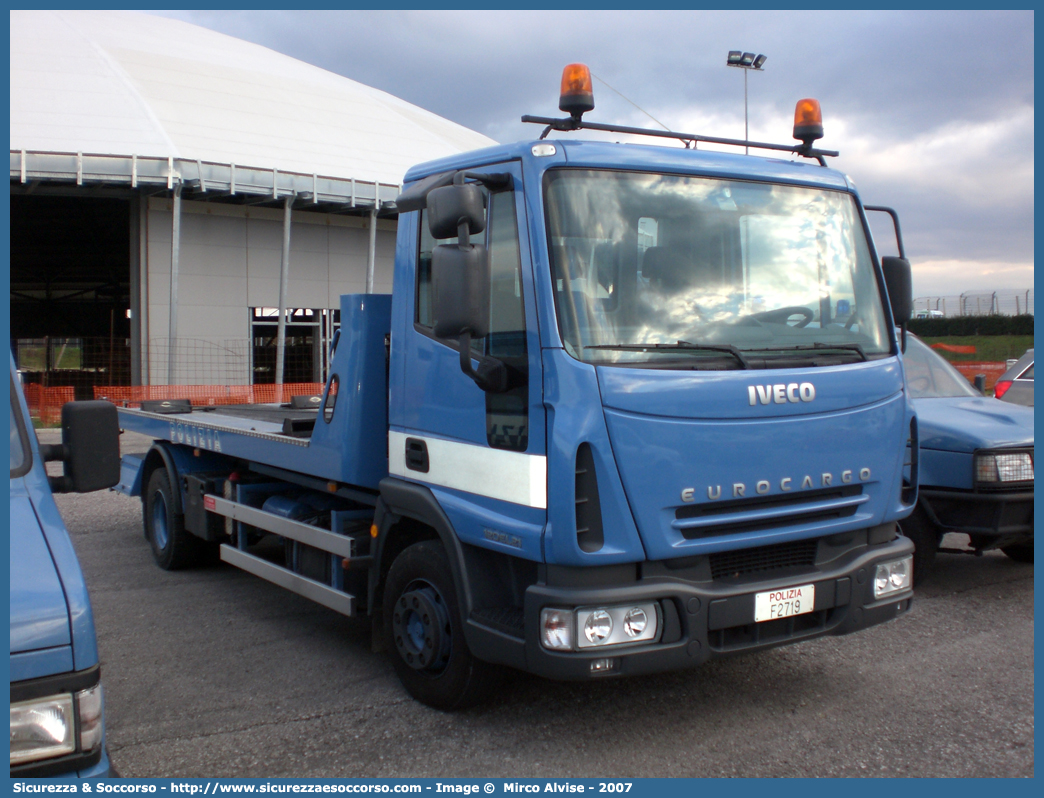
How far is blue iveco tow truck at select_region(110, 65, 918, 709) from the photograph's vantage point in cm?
363

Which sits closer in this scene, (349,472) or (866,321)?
(866,321)

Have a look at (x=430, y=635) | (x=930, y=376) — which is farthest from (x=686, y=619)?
(x=930, y=376)

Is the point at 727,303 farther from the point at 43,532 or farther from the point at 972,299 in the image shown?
the point at 972,299

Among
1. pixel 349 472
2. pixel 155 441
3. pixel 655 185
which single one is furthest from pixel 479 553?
pixel 155 441

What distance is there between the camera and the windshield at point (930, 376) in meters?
7.20

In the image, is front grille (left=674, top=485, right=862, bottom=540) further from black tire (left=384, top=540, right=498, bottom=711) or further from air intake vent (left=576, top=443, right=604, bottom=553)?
black tire (left=384, top=540, right=498, bottom=711)

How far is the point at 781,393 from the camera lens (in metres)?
3.91

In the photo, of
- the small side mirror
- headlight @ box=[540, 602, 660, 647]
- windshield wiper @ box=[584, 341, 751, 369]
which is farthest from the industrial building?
headlight @ box=[540, 602, 660, 647]

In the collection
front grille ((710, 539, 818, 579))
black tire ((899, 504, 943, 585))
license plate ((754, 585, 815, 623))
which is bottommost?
black tire ((899, 504, 943, 585))

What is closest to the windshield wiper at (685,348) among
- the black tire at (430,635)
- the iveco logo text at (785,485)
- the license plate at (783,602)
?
the iveco logo text at (785,485)

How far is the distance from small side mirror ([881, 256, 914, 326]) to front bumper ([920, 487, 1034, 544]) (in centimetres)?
196

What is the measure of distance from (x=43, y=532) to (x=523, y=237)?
213cm

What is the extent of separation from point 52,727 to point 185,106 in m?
27.2

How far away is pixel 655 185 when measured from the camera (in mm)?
4027
